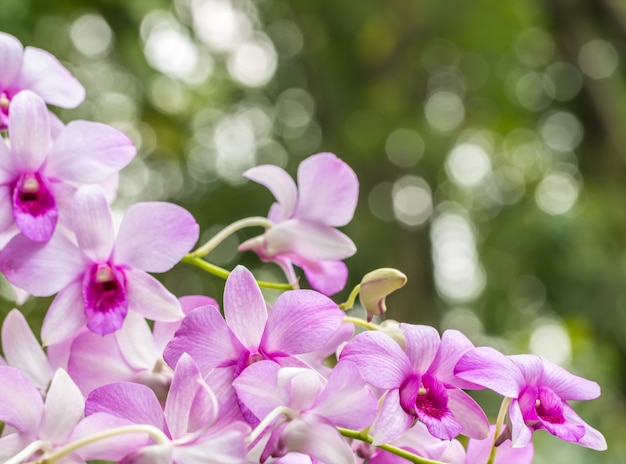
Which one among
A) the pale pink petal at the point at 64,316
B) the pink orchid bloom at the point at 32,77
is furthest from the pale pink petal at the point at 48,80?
the pale pink petal at the point at 64,316

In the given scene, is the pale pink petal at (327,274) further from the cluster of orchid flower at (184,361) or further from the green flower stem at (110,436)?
the green flower stem at (110,436)

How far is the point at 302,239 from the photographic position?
1.10 feet

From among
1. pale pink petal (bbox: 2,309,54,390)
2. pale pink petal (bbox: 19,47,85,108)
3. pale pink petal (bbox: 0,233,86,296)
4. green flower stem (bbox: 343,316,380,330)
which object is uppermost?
pale pink petal (bbox: 19,47,85,108)

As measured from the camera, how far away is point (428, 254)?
7.99ft

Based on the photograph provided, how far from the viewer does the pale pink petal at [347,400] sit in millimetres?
224

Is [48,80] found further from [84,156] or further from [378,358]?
[378,358]

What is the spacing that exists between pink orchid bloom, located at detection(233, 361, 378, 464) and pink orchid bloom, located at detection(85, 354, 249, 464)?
1 cm

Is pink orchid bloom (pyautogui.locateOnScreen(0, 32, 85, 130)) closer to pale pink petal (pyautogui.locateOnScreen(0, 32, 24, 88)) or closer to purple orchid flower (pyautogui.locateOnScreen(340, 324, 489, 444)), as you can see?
pale pink petal (pyautogui.locateOnScreen(0, 32, 24, 88))

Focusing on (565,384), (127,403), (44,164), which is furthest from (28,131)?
(565,384)

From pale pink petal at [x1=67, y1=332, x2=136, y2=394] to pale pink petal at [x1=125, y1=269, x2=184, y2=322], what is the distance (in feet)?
0.06

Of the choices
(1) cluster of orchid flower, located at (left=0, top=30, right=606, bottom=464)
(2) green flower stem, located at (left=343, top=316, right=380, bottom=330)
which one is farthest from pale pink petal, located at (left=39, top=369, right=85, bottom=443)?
(2) green flower stem, located at (left=343, top=316, right=380, bottom=330)

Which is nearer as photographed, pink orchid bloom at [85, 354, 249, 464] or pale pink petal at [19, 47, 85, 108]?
pink orchid bloom at [85, 354, 249, 464]

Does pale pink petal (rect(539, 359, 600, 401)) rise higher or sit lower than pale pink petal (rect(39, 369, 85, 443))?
higher

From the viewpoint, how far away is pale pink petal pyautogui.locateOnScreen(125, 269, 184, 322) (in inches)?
10.8
